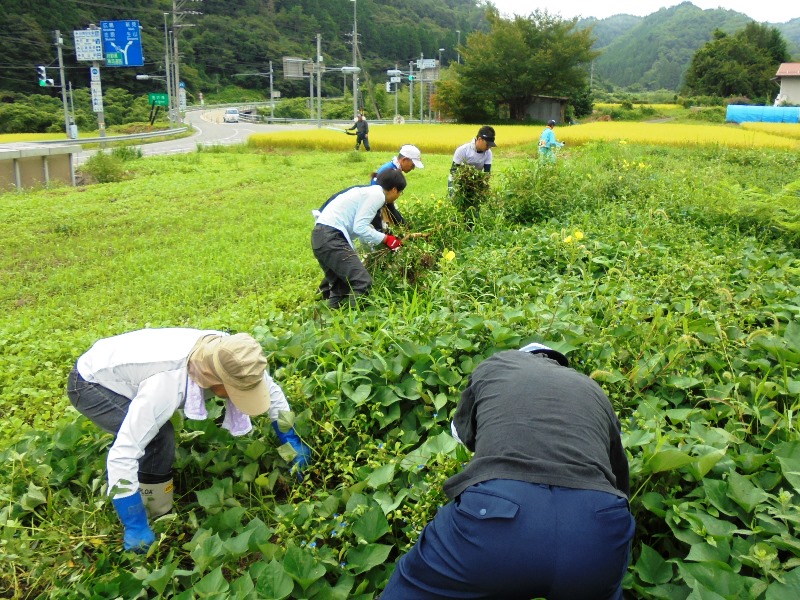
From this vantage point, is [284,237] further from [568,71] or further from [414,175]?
[568,71]

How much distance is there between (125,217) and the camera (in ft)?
32.0

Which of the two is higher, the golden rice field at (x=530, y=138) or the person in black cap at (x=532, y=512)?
the golden rice field at (x=530, y=138)

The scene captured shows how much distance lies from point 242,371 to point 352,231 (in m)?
2.69

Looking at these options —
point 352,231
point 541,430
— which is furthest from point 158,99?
point 541,430

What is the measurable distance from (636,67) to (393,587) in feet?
475

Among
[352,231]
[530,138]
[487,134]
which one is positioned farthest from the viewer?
[530,138]

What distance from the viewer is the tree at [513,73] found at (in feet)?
131

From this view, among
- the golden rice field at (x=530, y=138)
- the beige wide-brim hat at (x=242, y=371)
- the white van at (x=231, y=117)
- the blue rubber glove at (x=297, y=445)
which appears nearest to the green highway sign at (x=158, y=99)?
the white van at (x=231, y=117)

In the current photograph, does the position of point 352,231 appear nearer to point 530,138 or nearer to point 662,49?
point 530,138

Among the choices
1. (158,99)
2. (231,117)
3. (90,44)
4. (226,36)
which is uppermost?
(226,36)

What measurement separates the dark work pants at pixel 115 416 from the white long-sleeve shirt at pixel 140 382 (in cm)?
4

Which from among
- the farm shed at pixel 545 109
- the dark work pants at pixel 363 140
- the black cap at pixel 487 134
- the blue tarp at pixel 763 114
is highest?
the farm shed at pixel 545 109

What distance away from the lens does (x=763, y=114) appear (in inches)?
1276

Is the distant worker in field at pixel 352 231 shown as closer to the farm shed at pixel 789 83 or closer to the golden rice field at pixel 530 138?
the golden rice field at pixel 530 138
